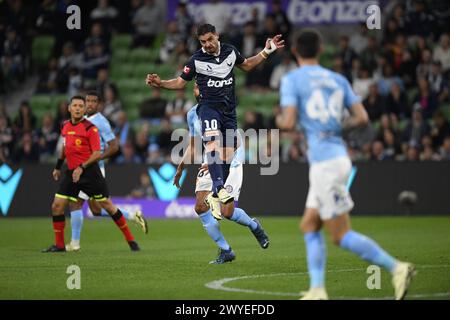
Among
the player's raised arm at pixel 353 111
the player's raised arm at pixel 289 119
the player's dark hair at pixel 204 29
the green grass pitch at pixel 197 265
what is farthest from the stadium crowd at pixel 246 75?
the player's raised arm at pixel 289 119

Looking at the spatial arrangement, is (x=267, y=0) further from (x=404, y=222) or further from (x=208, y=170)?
(x=208, y=170)

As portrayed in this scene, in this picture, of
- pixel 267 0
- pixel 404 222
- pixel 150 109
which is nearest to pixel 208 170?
pixel 404 222

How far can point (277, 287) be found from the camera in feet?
31.3

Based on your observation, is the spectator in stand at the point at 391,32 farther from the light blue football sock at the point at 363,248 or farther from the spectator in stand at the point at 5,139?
the light blue football sock at the point at 363,248

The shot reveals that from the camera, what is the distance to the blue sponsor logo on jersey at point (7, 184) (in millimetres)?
21953

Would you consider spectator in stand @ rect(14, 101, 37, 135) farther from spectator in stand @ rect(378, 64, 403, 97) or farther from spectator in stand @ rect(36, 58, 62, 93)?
spectator in stand @ rect(378, 64, 403, 97)

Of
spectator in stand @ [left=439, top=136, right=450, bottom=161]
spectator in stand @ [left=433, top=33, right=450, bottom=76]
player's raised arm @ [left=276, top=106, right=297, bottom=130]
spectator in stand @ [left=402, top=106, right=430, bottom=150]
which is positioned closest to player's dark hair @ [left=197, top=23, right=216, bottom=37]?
player's raised arm @ [left=276, top=106, right=297, bottom=130]

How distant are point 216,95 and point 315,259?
4449 mm

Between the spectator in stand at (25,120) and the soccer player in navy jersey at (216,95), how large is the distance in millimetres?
12696

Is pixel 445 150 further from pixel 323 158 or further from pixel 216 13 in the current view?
pixel 323 158

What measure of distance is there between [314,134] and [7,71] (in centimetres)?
1961

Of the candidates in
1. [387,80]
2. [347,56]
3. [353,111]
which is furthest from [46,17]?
[353,111]

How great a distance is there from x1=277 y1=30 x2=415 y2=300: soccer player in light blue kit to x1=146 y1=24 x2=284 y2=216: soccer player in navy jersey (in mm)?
3796
